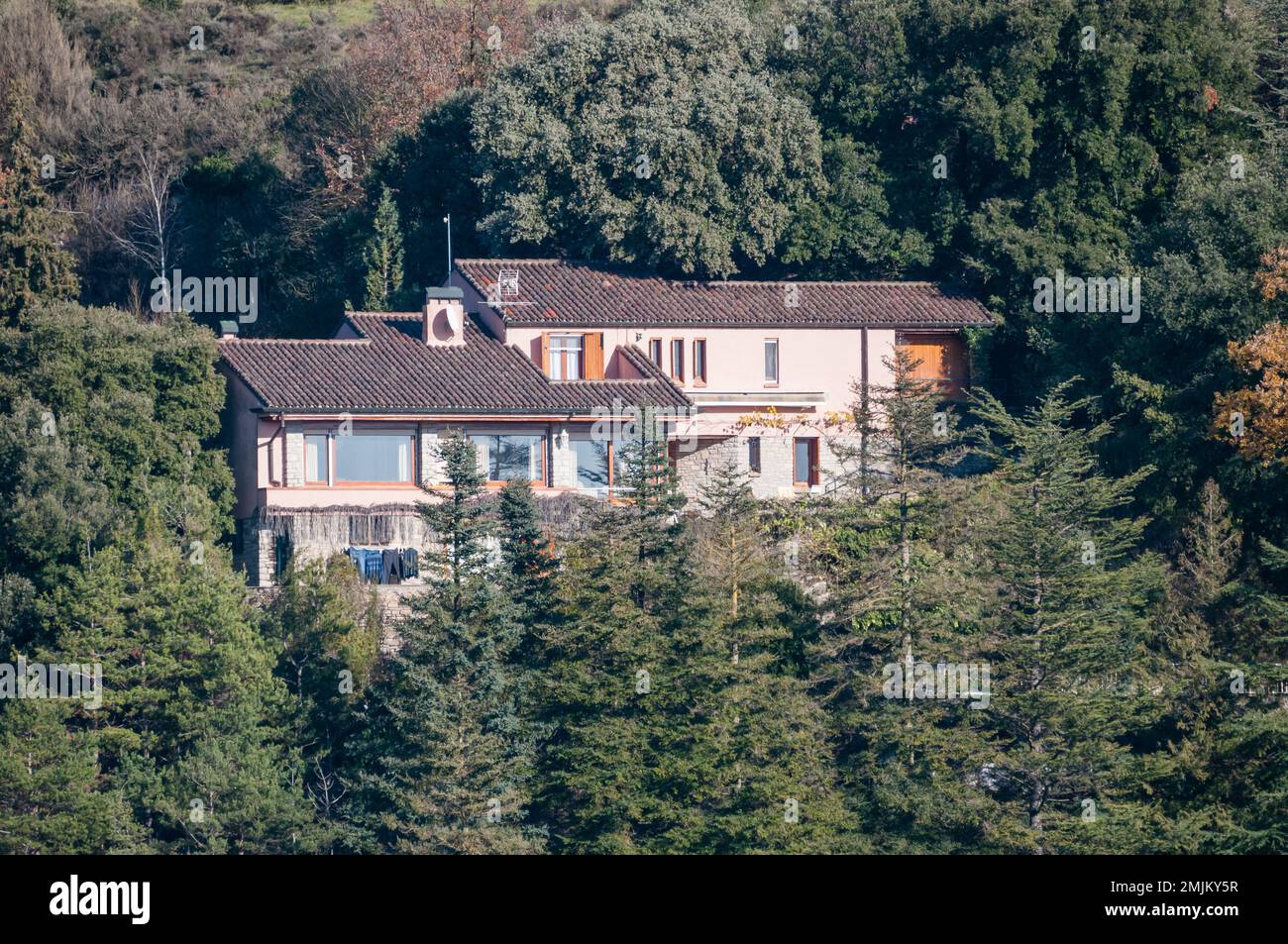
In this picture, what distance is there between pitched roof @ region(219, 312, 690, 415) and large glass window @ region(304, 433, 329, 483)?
0.65 metres

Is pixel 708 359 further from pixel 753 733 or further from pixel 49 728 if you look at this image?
pixel 49 728

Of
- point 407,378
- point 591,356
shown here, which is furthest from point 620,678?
point 591,356

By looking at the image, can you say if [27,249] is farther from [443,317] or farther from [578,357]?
[578,357]

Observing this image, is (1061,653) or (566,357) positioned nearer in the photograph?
(1061,653)

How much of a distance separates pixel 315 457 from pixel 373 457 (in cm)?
116

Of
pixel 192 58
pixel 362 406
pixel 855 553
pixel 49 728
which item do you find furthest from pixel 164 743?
pixel 192 58

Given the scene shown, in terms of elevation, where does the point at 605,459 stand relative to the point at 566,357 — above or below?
A: below

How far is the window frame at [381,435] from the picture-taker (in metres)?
43.0

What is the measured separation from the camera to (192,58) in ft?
240

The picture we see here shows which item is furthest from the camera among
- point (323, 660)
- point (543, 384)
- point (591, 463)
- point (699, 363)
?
point (699, 363)

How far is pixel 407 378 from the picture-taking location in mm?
44344
